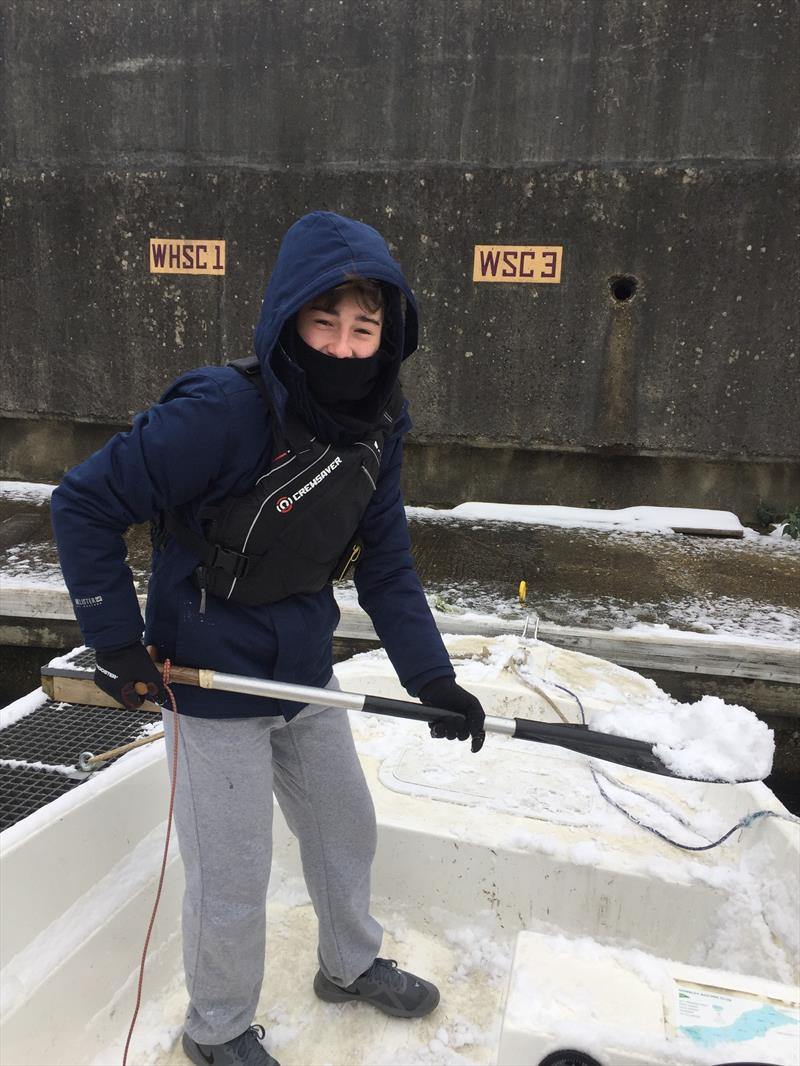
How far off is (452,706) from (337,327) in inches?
36.4

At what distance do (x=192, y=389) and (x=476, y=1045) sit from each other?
1722 mm

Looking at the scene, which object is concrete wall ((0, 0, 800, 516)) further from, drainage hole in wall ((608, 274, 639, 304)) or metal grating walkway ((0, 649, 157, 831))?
metal grating walkway ((0, 649, 157, 831))

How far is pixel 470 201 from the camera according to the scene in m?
5.34

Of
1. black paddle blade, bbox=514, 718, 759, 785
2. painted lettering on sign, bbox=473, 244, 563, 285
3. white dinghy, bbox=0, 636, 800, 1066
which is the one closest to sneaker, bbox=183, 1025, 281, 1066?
white dinghy, bbox=0, 636, 800, 1066

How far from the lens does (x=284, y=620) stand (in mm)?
1515

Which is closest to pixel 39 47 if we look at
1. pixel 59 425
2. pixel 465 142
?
pixel 59 425

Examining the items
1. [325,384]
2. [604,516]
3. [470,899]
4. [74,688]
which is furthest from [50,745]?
[604,516]

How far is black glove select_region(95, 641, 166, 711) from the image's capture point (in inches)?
55.3

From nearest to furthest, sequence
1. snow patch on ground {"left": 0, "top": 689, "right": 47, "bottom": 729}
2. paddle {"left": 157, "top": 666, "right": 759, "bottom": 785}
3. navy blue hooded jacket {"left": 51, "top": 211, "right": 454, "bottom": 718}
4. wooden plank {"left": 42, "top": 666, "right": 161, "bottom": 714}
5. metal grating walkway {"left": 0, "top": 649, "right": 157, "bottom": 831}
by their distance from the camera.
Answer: navy blue hooded jacket {"left": 51, "top": 211, "right": 454, "bottom": 718} → paddle {"left": 157, "top": 666, "right": 759, "bottom": 785} → wooden plank {"left": 42, "top": 666, "right": 161, "bottom": 714} → metal grating walkway {"left": 0, "top": 649, "right": 157, "bottom": 831} → snow patch on ground {"left": 0, "top": 689, "right": 47, "bottom": 729}

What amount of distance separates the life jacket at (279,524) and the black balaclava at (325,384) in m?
0.03

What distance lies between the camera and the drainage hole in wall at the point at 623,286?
5.27m

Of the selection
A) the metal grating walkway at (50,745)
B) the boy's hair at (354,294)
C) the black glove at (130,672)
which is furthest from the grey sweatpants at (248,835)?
the boy's hair at (354,294)

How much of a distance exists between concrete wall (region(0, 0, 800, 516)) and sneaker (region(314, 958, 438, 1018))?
4406mm

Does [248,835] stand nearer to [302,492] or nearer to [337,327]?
[302,492]
